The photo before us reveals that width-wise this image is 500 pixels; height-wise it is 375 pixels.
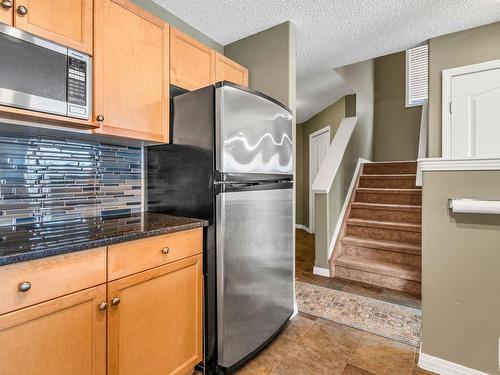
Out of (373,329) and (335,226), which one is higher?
(335,226)

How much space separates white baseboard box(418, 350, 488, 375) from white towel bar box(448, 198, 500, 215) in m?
0.89

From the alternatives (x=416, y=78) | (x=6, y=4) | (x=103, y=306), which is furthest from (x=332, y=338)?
(x=416, y=78)

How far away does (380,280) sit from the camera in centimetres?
276

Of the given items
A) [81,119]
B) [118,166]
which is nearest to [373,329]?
[118,166]

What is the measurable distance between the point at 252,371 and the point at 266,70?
7.38 feet

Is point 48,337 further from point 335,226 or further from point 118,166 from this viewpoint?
point 335,226

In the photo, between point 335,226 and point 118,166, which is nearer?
point 118,166

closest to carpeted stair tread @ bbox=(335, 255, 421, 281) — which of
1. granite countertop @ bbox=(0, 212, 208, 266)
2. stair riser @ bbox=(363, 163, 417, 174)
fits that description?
stair riser @ bbox=(363, 163, 417, 174)

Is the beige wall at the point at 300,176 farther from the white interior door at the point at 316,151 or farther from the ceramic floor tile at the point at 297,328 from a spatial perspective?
the ceramic floor tile at the point at 297,328

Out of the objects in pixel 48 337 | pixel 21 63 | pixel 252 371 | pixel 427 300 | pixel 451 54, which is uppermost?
pixel 451 54

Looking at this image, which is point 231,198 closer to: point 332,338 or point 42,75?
point 42,75

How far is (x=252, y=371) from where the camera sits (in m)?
1.56

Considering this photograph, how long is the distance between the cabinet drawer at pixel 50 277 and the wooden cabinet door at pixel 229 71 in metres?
1.57

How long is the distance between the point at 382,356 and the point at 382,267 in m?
1.25
